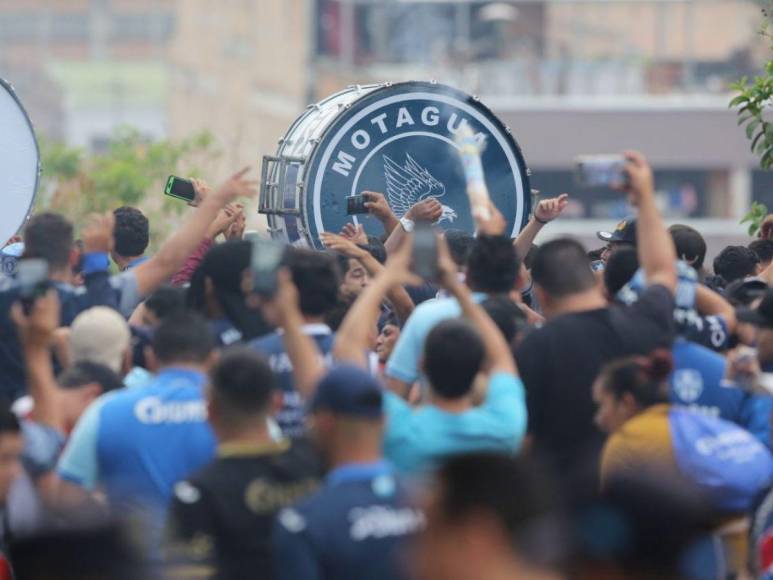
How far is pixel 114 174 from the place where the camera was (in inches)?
1027

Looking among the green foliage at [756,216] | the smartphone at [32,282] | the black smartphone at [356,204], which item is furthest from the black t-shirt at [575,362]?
the green foliage at [756,216]

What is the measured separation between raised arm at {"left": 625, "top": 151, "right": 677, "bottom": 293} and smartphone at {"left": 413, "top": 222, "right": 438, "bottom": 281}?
0.81 meters

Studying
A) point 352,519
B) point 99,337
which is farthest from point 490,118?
point 352,519

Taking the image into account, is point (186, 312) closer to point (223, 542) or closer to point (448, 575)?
point (223, 542)

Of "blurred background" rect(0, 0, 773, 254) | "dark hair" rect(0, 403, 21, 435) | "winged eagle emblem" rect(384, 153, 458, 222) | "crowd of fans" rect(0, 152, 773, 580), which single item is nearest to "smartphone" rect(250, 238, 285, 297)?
"crowd of fans" rect(0, 152, 773, 580)

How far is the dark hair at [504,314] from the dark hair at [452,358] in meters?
0.95

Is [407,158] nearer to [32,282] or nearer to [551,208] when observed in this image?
[551,208]

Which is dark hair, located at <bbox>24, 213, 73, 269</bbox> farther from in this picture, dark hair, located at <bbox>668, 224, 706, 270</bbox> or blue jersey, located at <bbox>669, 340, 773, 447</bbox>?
dark hair, located at <bbox>668, 224, 706, 270</bbox>

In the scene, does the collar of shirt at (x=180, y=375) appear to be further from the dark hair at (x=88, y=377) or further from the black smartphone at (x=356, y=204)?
the black smartphone at (x=356, y=204)

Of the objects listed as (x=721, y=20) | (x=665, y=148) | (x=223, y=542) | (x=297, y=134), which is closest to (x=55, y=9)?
(x=721, y=20)

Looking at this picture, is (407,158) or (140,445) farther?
(407,158)

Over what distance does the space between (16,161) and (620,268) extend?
3850 millimetres

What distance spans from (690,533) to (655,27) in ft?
168

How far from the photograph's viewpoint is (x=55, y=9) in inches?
3076
